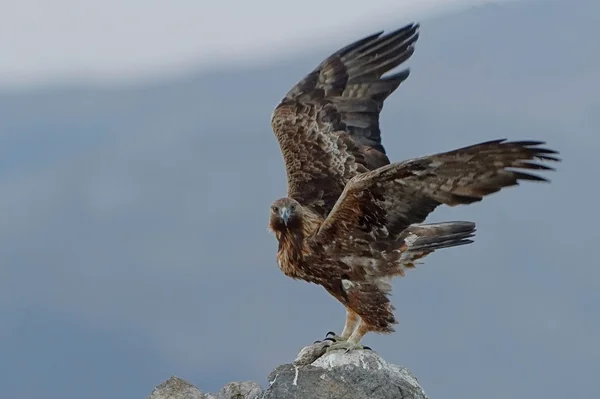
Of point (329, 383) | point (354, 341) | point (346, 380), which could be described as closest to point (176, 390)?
point (329, 383)

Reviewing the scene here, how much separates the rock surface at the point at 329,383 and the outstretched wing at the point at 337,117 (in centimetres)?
218

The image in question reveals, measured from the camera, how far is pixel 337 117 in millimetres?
12680

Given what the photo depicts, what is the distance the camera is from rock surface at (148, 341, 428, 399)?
9.81 meters

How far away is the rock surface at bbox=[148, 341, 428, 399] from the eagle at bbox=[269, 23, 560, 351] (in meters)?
0.42

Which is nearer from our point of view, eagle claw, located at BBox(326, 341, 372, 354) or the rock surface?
the rock surface

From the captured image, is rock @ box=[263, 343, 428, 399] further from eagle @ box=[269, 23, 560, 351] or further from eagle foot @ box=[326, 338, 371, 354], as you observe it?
eagle @ box=[269, 23, 560, 351]

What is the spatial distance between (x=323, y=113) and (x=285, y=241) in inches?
76.3

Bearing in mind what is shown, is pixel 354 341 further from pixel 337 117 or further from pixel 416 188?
pixel 337 117

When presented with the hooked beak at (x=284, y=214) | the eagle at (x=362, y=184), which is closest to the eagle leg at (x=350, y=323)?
the eagle at (x=362, y=184)

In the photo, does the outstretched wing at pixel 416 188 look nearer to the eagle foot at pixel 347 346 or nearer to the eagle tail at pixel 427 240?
the eagle tail at pixel 427 240

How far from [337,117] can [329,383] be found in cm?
373

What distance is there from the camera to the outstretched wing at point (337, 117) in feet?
40.2

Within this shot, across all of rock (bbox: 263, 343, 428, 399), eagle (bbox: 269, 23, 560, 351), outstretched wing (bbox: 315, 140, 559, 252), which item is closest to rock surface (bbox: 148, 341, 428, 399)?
rock (bbox: 263, 343, 428, 399)

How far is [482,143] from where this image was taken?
9.56m
